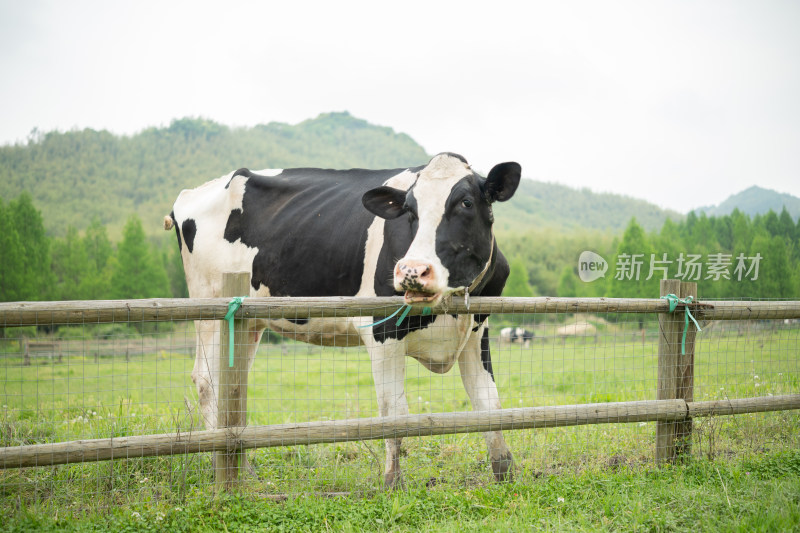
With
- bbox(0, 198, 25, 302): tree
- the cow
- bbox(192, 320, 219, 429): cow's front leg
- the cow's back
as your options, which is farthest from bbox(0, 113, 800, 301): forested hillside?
bbox(192, 320, 219, 429): cow's front leg

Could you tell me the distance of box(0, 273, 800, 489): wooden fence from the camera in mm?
3959

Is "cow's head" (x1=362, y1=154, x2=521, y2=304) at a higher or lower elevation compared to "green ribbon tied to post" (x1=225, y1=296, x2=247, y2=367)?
higher

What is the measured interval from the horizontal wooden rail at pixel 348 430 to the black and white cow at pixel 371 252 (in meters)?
0.42

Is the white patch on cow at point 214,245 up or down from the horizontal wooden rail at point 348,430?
up

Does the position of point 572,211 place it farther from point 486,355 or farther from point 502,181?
point 502,181

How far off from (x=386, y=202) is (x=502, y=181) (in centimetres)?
96

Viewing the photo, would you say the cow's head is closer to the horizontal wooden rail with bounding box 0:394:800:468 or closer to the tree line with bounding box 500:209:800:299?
the horizontal wooden rail with bounding box 0:394:800:468

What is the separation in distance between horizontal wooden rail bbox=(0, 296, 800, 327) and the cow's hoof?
4.24ft

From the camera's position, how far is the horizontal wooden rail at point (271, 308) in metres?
3.94

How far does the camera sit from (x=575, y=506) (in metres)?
4.19

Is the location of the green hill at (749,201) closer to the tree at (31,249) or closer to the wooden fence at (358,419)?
the tree at (31,249)

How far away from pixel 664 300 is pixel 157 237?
11395 centimetres

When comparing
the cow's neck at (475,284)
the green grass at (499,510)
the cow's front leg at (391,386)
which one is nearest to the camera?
the green grass at (499,510)

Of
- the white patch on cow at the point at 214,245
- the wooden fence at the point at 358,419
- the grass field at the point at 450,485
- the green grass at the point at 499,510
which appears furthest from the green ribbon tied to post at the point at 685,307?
the white patch on cow at the point at 214,245
